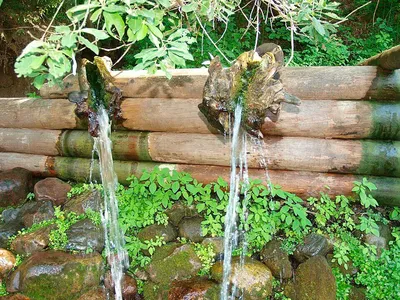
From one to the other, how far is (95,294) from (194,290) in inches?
42.9

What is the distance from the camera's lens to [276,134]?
416 cm

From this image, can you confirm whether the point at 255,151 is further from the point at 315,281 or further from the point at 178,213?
the point at 315,281

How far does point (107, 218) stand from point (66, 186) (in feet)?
3.35

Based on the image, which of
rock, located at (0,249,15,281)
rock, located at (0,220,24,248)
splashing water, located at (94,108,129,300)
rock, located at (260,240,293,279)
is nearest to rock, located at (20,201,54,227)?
rock, located at (0,220,24,248)

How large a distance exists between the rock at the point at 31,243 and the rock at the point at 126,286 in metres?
0.88

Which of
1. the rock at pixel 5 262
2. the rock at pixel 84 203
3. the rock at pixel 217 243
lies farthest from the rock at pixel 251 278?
the rock at pixel 5 262

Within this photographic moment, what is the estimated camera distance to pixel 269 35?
7738mm

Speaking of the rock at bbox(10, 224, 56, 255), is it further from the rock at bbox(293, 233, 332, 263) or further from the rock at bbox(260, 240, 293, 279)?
the rock at bbox(293, 233, 332, 263)

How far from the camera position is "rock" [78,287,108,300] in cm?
373

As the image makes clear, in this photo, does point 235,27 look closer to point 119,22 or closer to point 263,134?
point 263,134

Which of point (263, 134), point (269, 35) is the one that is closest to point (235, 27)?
point (269, 35)

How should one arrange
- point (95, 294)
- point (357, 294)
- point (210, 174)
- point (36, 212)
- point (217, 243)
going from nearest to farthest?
point (357, 294)
point (95, 294)
point (217, 243)
point (210, 174)
point (36, 212)

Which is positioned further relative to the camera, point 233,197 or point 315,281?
point 233,197

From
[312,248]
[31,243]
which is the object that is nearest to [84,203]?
[31,243]
